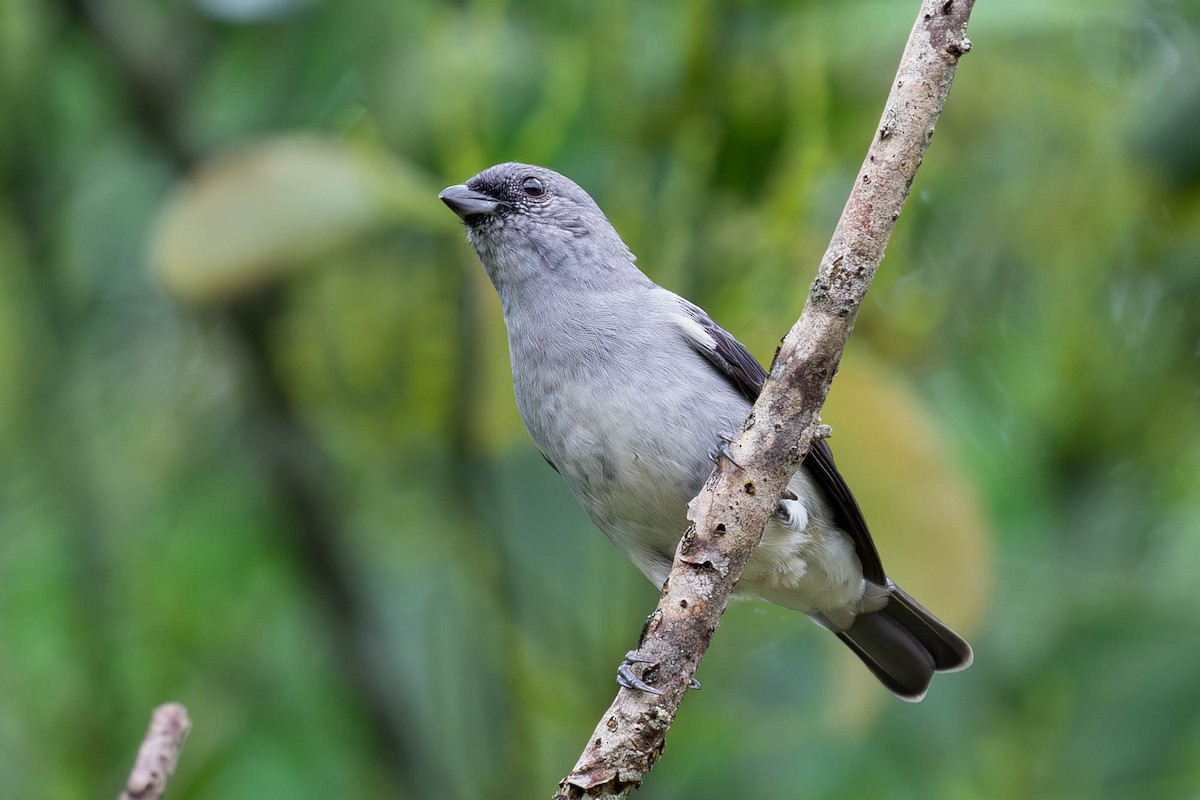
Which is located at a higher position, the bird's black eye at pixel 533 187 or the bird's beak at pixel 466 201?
the bird's black eye at pixel 533 187

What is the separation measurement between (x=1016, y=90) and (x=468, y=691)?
9.56ft

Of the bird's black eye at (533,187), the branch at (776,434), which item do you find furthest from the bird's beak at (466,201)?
the branch at (776,434)

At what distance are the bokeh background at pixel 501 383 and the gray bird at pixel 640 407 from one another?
0.19 metres

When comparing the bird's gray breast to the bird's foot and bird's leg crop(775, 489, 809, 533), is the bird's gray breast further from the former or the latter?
the bird's foot

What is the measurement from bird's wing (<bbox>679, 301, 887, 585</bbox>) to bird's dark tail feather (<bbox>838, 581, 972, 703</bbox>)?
51 cm

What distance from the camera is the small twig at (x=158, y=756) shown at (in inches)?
105

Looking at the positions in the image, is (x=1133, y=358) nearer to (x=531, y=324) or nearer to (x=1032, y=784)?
(x=1032, y=784)

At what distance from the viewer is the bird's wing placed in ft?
12.3

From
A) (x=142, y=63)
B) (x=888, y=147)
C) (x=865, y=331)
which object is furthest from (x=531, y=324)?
(x=142, y=63)

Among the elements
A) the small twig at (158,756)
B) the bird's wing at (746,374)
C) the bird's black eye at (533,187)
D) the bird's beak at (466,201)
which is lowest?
the small twig at (158,756)

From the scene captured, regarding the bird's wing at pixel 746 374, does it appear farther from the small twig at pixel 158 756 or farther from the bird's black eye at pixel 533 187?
the small twig at pixel 158 756

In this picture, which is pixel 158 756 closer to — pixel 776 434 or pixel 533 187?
pixel 776 434

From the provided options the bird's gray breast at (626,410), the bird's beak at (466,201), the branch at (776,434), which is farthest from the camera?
the bird's beak at (466,201)

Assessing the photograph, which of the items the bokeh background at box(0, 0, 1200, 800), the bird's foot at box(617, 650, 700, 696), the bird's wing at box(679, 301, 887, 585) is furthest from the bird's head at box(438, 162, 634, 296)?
the bird's foot at box(617, 650, 700, 696)
